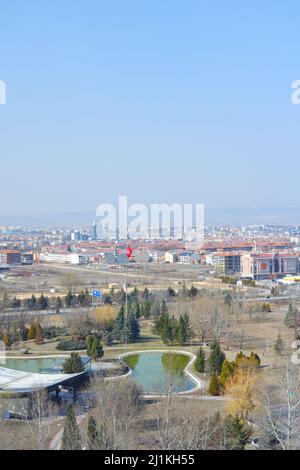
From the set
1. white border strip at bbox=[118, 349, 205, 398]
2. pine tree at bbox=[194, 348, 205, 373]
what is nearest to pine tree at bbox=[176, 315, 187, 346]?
white border strip at bbox=[118, 349, 205, 398]

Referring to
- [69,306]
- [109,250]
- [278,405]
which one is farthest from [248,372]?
[109,250]

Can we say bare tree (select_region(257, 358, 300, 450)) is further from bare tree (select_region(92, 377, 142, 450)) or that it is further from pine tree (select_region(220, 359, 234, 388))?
bare tree (select_region(92, 377, 142, 450))

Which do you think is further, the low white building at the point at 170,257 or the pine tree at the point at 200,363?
the low white building at the point at 170,257

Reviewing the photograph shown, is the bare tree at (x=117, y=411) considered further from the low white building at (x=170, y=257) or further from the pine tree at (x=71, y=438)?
the low white building at (x=170, y=257)

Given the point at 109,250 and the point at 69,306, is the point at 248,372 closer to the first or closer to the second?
the point at 69,306

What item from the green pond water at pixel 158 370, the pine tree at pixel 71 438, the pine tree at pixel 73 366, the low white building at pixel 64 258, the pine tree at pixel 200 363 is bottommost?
the green pond water at pixel 158 370

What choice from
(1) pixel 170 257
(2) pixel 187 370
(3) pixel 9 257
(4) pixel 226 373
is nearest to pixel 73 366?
(2) pixel 187 370

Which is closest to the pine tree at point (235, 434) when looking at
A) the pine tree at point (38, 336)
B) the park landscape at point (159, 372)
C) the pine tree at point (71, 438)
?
the park landscape at point (159, 372)
